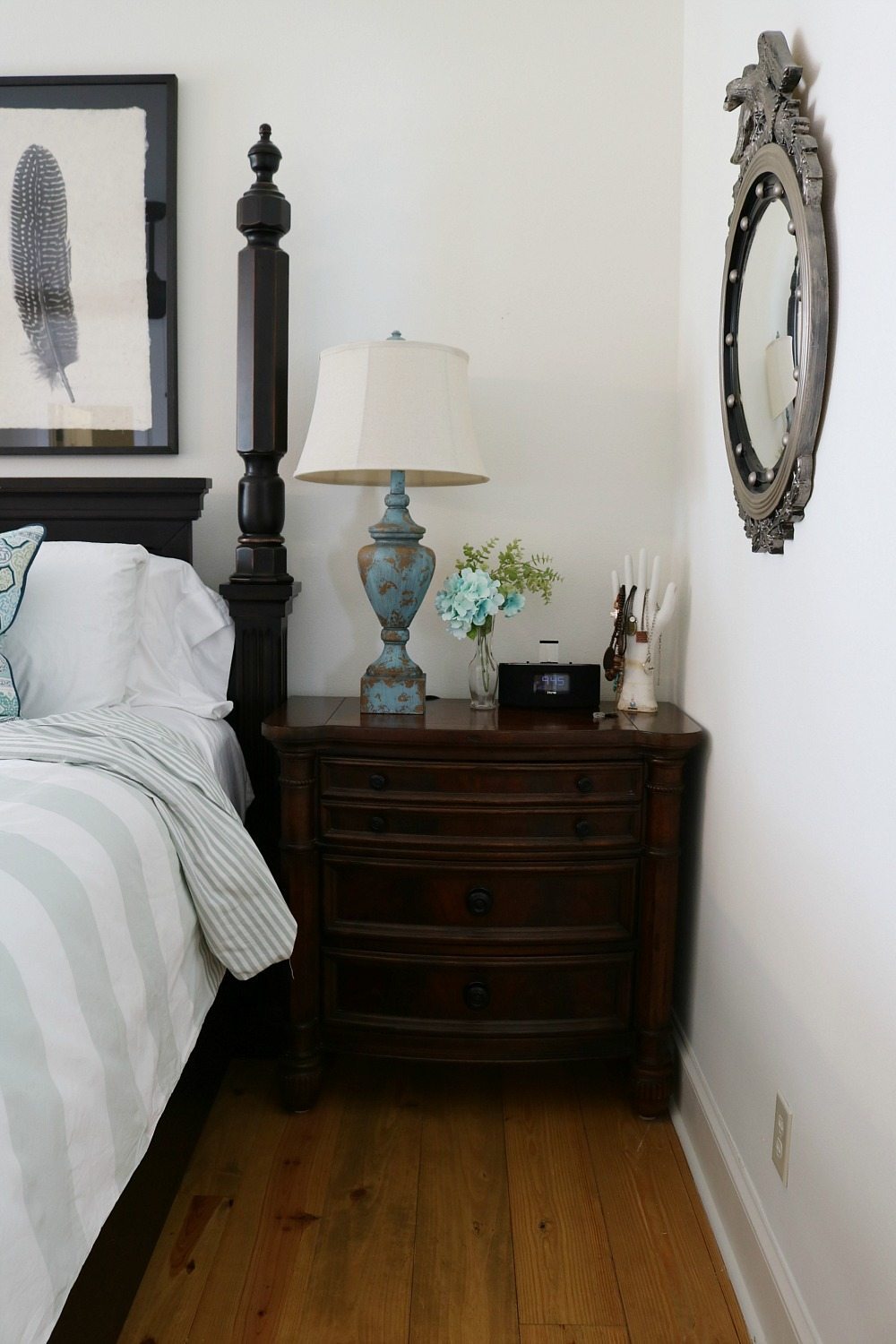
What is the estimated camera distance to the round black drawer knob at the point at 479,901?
6.64 feet

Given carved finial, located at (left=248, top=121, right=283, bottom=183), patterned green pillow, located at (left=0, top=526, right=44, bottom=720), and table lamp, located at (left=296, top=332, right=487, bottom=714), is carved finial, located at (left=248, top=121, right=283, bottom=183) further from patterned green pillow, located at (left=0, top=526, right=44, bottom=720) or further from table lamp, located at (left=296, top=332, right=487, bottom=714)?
patterned green pillow, located at (left=0, top=526, right=44, bottom=720)

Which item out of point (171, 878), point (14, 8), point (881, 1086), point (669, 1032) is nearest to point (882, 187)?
point (881, 1086)

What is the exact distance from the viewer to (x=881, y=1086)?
111 cm

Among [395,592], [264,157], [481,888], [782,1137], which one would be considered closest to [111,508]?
[395,592]

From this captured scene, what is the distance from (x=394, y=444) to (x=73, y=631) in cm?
72

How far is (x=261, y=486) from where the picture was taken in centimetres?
224

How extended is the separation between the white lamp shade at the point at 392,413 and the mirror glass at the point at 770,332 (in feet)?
1.84

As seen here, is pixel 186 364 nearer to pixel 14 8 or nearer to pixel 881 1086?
pixel 14 8

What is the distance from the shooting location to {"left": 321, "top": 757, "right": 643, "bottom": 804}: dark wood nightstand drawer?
2000mm

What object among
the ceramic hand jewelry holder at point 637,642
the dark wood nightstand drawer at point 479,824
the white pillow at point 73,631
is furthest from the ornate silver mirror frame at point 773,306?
the white pillow at point 73,631

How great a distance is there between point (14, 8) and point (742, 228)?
1.81 m

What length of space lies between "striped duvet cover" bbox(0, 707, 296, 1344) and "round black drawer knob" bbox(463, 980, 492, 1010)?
19.5 inches

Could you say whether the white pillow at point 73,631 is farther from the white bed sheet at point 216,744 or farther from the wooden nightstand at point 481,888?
the wooden nightstand at point 481,888

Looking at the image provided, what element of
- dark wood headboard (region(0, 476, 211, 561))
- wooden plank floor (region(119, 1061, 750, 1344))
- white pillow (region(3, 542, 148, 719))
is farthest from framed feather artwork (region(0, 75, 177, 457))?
wooden plank floor (region(119, 1061, 750, 1344))
